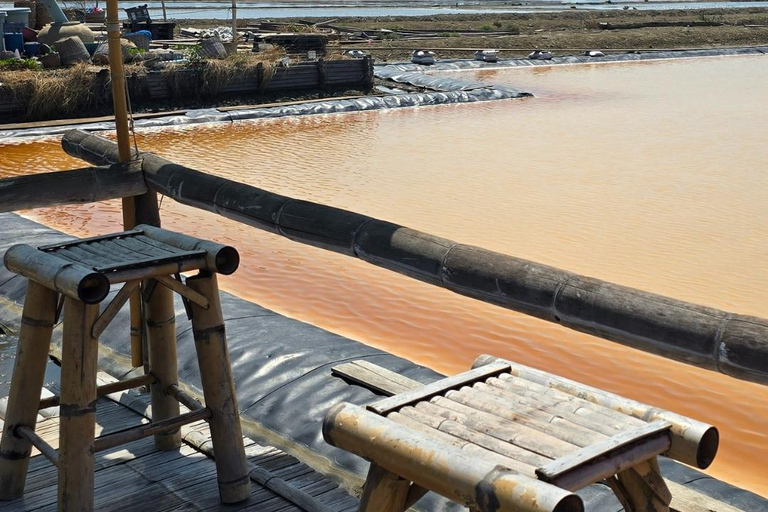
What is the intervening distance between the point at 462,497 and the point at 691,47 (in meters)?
32.0

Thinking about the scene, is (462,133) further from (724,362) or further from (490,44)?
(490,44)

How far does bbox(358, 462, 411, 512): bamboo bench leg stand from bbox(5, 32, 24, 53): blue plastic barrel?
18.0 m

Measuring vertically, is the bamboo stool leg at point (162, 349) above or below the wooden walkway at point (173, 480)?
above

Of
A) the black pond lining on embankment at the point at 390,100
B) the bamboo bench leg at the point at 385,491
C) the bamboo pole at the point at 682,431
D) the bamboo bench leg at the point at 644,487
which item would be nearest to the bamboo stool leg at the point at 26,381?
the bamboo bench leg at the point at 385,491

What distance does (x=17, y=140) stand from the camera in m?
13.6

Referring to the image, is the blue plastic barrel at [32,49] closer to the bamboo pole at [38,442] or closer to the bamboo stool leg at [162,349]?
the bamboo stool leg at [162,349]

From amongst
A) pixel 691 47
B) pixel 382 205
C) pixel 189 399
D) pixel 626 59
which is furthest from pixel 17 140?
pixel 691 47

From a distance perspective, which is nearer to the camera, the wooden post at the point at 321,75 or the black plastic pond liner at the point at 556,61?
the wooden post at the point at 321,75

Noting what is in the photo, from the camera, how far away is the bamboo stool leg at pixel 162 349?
3.32 m

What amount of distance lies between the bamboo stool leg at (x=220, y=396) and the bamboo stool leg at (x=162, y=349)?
34 centimetres

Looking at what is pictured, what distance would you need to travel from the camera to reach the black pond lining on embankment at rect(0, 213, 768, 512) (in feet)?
10.8

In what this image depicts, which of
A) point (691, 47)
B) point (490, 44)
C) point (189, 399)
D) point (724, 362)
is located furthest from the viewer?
point (691, 47)

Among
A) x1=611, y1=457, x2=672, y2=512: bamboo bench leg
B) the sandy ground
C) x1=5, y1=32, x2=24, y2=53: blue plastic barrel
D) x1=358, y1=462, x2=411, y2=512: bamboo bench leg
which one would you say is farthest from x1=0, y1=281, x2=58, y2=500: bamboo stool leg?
the sandy ground

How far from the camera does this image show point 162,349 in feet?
10.9
